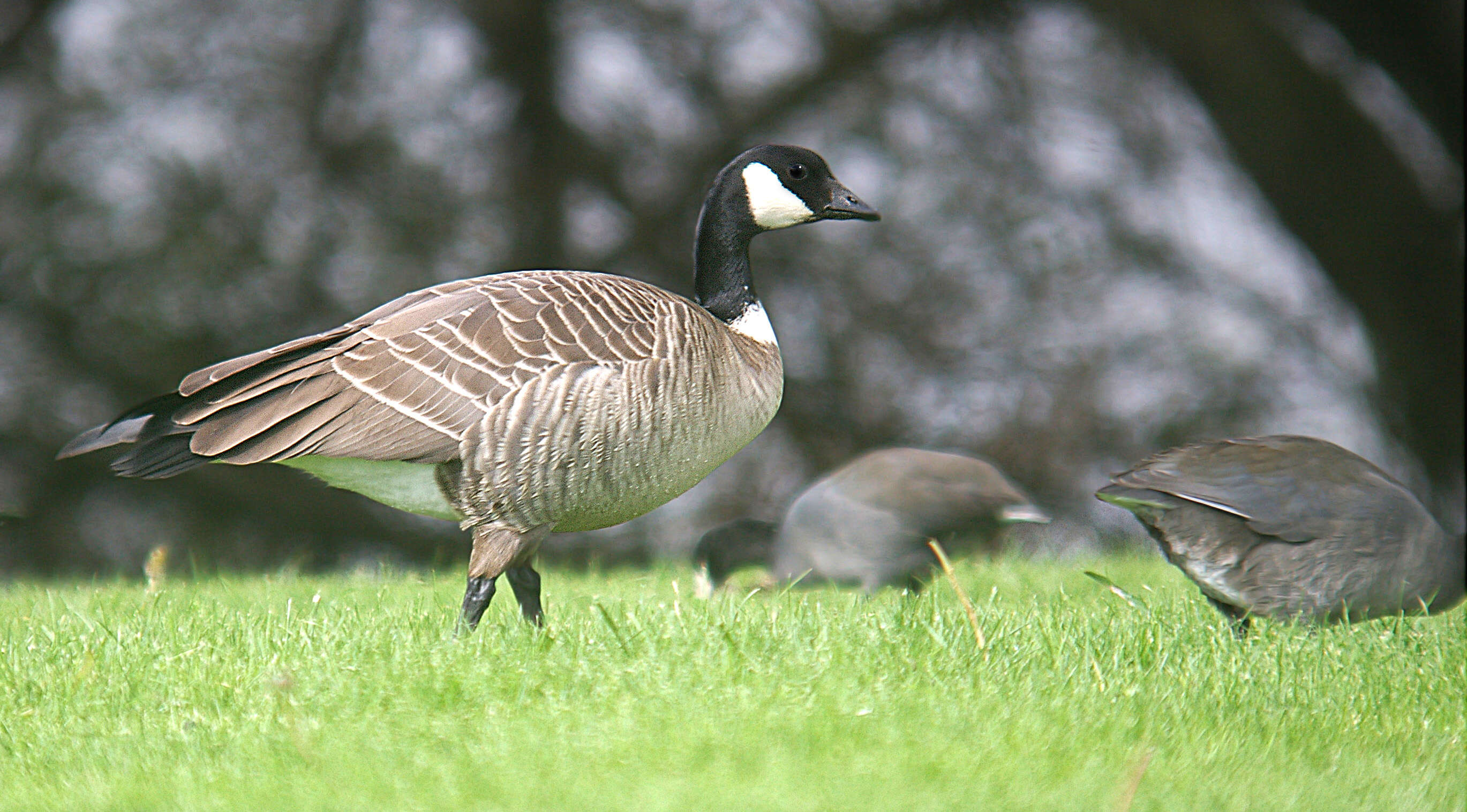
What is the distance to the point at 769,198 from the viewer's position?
4.54 metres

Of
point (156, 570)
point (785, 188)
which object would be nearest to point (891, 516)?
point (785, 188)

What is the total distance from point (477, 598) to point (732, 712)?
4.10 feet

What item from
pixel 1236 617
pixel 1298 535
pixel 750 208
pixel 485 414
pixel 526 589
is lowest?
pixel 1236 617

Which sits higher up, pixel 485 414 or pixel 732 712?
pixel 485 414

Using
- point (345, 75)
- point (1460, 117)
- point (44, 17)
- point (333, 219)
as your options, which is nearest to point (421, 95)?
point (345, 75)

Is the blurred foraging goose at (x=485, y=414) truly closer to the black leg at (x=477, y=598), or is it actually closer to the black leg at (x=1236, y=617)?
the black leg at (x=477, y=598)

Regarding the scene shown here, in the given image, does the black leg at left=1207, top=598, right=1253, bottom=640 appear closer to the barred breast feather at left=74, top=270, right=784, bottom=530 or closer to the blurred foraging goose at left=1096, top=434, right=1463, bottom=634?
the blurred foraging goose at left=1096, top=434, right=1463, bottom=634

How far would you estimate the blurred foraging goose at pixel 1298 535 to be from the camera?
3.60 m

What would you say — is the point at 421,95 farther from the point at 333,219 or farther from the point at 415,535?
the point at 415,535

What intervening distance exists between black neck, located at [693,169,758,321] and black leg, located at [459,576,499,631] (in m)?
1.43

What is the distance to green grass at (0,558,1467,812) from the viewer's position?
7.55 ft

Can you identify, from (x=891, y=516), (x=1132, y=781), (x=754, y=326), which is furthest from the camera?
(x=891, y=516)

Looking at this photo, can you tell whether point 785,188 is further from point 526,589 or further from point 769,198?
point 526,589

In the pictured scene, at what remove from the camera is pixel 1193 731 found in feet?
8.73
